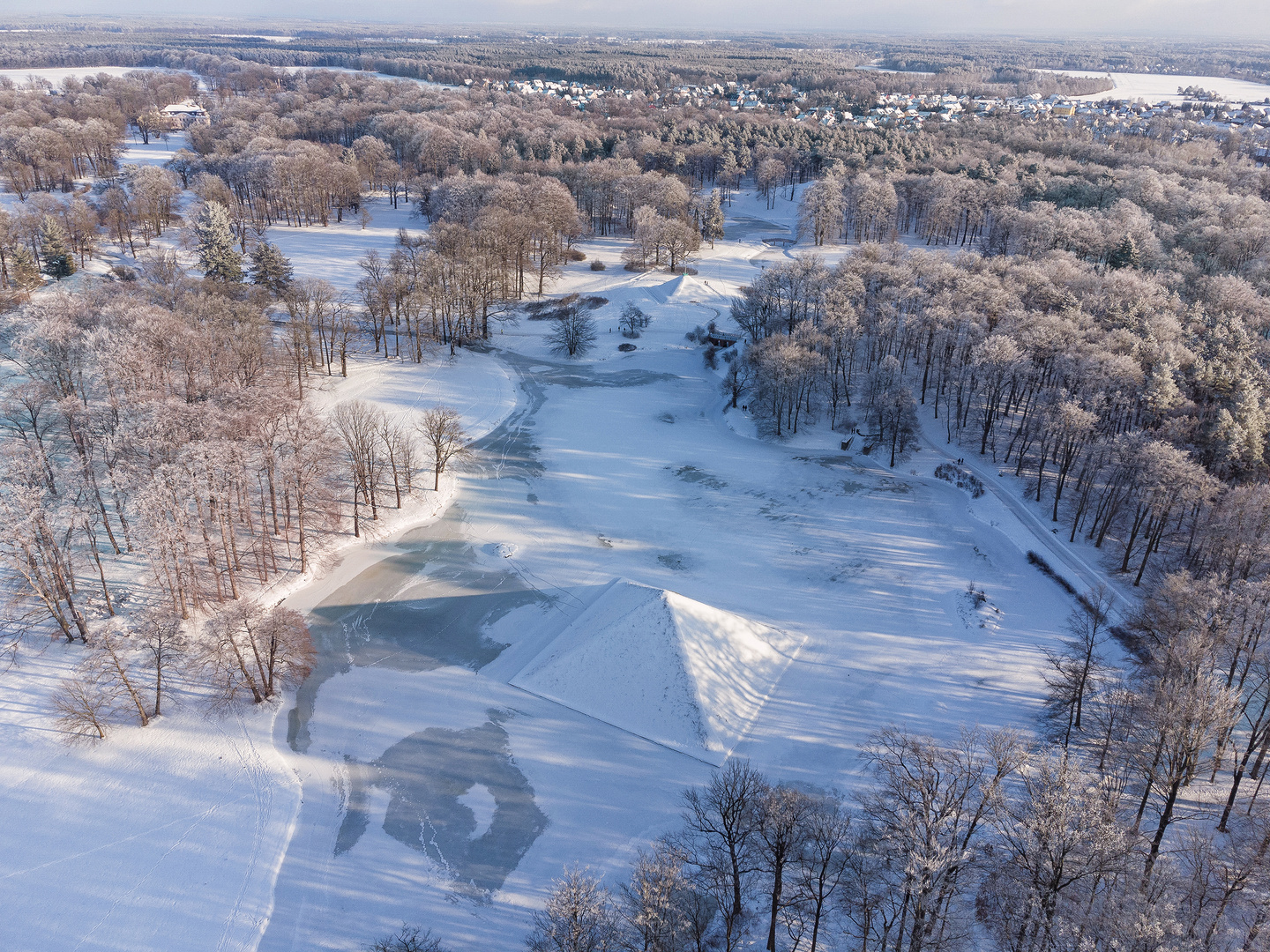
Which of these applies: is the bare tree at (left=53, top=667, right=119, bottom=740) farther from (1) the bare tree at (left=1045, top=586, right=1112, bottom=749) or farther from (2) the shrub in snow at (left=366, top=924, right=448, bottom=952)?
(1) the bare tree at (left=1045, top=586, right=1112, bottom=749)

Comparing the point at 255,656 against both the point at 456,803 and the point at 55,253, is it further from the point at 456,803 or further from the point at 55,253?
the point at 55,253

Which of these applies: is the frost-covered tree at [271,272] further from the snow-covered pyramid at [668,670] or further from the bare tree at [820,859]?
the bare tree at [820,859]

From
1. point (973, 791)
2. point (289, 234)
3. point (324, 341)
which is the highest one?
point (289, 234)

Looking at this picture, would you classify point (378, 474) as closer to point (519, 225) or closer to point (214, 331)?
point (214, 331)

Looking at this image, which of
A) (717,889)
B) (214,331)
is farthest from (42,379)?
(717,889)

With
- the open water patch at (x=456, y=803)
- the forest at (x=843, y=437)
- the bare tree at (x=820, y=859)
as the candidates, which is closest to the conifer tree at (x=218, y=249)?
the forest at (x=843, y=437)

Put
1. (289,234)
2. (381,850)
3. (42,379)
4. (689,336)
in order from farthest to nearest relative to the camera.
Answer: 1. (289,234)
2. (689,336)
3. (42,379)
4. (381,850)

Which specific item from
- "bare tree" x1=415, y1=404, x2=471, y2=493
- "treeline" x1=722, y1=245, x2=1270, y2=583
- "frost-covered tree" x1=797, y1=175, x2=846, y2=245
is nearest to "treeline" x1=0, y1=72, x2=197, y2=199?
"bare tree" x1=415, y1=404, x2=471, y2=493
